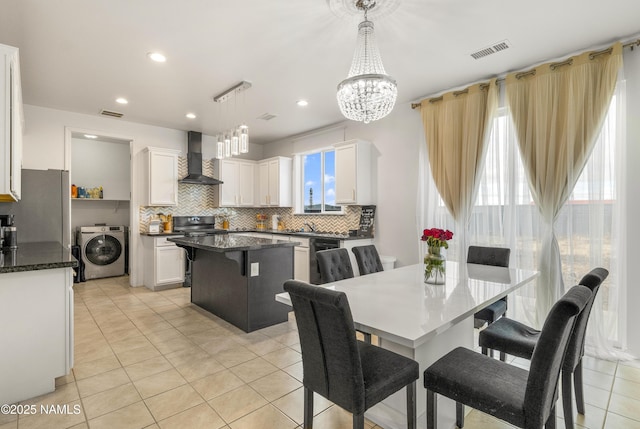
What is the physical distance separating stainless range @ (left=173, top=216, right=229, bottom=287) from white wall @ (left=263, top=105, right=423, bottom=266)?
317 centimetres

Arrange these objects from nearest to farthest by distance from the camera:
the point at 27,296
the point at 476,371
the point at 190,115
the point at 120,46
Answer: the point at 476,371
the point at 27,296
the point at 120,46
the point at 190,115

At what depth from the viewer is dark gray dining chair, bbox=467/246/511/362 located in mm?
2725

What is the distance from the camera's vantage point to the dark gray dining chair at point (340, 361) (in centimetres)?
141

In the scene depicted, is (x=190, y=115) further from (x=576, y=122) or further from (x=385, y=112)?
(x=576, y=122)

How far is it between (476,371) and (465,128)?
3.01 m

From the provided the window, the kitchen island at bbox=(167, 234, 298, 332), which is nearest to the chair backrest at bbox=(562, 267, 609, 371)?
the kitchen island at bbox=(167, 234, 298, 332)

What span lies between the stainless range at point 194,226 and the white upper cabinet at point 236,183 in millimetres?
421

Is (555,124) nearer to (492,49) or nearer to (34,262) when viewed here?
(492,49)

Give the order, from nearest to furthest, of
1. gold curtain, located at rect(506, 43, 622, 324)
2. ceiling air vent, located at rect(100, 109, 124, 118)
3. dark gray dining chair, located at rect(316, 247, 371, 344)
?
1. dark gray dining chair, located at rect(316, 247, 371, 344)
2. gold curtain, located at rect(506, 43, 622, 324)
3. ceiling air vent, located at rect(100, 109, 124, 118)

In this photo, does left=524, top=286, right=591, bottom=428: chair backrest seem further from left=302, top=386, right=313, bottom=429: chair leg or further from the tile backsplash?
the tile backsplash

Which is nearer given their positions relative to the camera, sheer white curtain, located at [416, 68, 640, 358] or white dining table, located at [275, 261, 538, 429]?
white dining table, located at [275, 261, 538, 429]

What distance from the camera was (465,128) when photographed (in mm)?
3832

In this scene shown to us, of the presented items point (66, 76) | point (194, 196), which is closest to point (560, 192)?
point (66, 76)

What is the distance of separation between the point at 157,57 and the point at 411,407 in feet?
11.8
